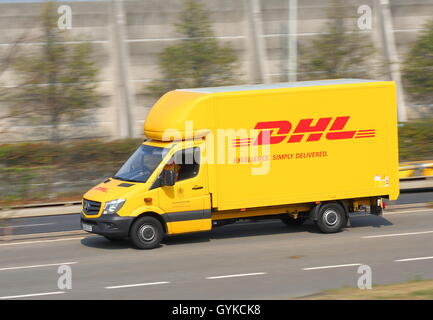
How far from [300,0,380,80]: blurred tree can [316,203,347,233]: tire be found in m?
17.7

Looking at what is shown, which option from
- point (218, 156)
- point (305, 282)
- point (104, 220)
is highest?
point (218, 156)

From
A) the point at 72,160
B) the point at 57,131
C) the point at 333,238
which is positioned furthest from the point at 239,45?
the point at 333,238

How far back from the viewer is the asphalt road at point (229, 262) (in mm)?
12109

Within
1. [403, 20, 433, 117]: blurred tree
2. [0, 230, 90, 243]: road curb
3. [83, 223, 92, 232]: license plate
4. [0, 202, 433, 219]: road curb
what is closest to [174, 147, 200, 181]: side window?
[83, 223, 92, 232]: license plate

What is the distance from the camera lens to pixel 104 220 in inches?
594

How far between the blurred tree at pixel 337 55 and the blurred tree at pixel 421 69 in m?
4.01

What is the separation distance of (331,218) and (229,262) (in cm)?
335

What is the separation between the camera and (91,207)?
1545cm

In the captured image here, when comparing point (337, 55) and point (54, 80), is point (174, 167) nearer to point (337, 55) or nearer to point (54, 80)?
point (54, 80)

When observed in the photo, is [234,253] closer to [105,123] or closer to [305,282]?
[305,282]

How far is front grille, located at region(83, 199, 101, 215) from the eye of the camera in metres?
15.3

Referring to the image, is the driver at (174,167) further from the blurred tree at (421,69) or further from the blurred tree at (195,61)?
the blurred tree at (421,69)
